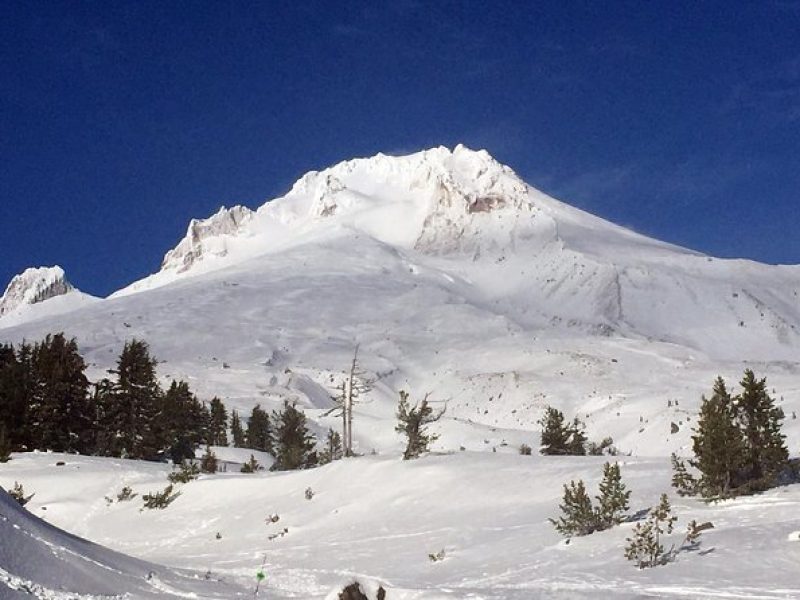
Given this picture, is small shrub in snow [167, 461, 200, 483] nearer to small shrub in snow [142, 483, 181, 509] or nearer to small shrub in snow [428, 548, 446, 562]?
small shrub in snow [142, 483, 181, 509]

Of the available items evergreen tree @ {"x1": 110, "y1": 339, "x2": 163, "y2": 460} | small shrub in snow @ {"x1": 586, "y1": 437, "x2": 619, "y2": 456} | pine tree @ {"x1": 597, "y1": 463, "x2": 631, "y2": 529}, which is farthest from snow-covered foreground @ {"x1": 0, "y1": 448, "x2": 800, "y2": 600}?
small shrub in snow @ {"x1": 586, "y1": 437, "x2": 619, "y2": 456}

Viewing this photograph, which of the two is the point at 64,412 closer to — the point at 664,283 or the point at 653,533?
the point at 653,533

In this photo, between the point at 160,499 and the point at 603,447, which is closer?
the point at 160,499

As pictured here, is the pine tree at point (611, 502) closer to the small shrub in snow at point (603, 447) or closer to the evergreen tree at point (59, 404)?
the small shrub in snow at point (603, 447)

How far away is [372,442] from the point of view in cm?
6322

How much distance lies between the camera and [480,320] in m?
120

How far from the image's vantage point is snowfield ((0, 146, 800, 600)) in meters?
15.7

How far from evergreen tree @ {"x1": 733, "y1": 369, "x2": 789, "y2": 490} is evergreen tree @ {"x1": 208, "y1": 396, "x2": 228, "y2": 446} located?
45.8 m

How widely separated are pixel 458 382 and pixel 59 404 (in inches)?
2036

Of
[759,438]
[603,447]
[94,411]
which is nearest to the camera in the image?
[759,438]

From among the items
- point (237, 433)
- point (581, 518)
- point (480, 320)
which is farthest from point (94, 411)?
point (480, 320)

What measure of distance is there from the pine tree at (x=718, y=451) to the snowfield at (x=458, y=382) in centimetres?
72

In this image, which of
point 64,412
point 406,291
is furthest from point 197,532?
point 406,291

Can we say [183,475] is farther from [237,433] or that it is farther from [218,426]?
[237,433]
